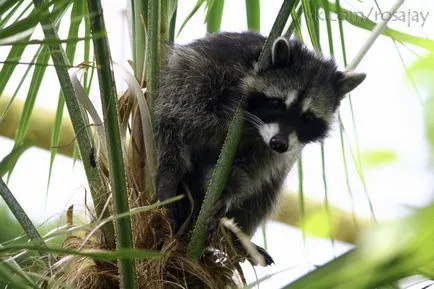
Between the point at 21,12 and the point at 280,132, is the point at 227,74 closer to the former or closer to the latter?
the point at 280,132

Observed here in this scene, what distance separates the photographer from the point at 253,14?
9.27ft

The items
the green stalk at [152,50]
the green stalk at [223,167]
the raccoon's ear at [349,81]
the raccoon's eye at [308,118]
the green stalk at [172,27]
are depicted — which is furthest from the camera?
the raccoon's ear at [349,81]

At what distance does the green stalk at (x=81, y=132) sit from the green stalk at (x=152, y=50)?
0.30 m

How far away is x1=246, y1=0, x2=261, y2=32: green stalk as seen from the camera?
2801mm

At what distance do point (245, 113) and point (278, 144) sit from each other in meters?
0.19

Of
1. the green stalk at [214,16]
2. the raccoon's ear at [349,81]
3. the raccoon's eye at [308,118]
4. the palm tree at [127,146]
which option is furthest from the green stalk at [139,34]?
the raccoon's ear at [349,81]

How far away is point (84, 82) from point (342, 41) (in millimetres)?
901

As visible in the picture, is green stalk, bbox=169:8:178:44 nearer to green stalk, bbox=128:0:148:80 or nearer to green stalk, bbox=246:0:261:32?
green stalk, bbox=128:0:148:80

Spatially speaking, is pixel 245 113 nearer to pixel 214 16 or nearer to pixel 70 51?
pixel 214 16

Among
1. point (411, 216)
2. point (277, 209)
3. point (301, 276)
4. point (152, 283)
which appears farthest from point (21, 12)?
point (411, 216)

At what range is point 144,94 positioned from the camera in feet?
8.14

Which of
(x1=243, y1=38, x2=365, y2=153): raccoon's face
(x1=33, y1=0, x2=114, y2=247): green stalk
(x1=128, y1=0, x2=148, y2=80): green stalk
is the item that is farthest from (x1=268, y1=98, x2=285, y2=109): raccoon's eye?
(x1=33, y1=0, x2=114, y2=247): green stalk

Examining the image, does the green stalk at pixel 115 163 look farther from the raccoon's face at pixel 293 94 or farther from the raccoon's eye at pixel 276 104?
the raccoon's eye at pixel 276 104

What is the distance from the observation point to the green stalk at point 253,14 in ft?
9.19
